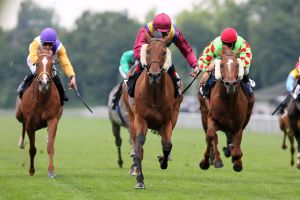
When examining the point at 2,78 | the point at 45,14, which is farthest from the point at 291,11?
the point at 2,78

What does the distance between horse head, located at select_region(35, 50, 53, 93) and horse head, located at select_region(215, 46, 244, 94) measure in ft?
9.47

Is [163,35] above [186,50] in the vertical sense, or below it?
above

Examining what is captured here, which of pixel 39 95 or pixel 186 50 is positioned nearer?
pixel 186 50

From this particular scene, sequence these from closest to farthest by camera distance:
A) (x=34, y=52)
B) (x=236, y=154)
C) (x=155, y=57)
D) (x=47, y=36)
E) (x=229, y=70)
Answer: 1. (x=155, y=57)
2. (x=229, y=70)
3. (x=236, y=154)
4. (x=34, y=52)
5. (x=47, y=36)

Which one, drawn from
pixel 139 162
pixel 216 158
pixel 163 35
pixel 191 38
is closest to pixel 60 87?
pixel 163 35

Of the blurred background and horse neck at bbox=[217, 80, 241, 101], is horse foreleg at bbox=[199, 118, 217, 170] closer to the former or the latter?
horse neck at bbox=[217, 80, 241, 101]

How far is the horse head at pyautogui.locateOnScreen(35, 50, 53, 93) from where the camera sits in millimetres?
15539

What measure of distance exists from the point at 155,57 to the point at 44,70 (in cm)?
296

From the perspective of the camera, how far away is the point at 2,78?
2434 inches

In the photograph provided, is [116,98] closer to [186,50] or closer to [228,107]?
[186,50]

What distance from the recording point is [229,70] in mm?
14203

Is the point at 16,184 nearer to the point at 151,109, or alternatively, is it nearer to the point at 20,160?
the point at 151,109

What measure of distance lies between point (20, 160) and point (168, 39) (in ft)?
26.6

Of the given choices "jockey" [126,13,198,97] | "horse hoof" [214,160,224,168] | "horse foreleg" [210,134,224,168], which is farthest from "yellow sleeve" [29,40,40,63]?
"horse hoof" [214,160,224,168]
